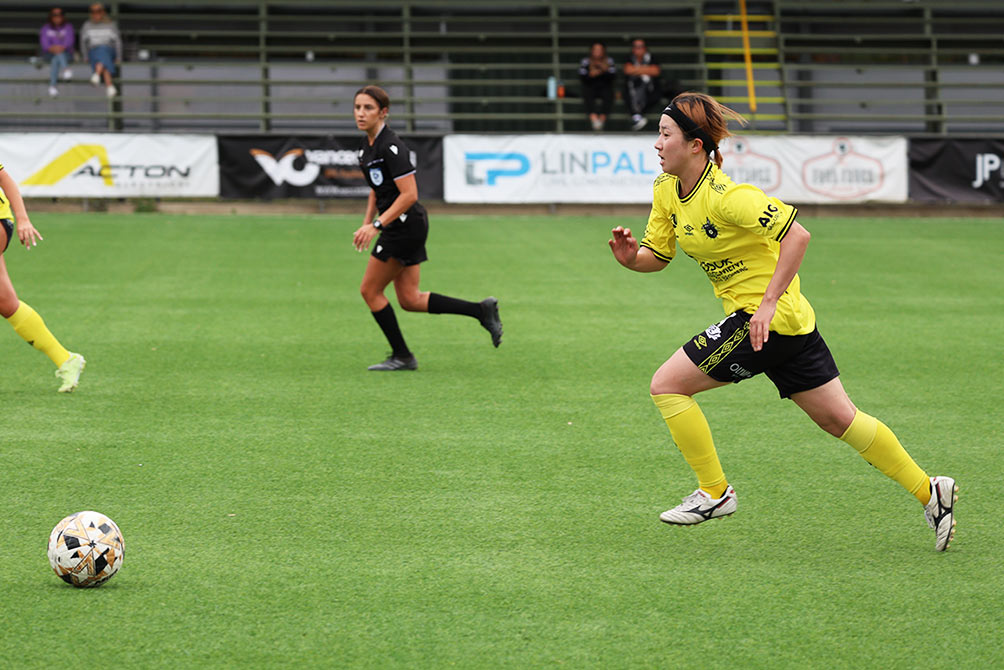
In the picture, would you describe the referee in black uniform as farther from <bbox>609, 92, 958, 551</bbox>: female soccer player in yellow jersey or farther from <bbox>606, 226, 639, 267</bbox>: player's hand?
<bbox>609, 92, 958, 551</bbox>: female soccer player in yellow jersey

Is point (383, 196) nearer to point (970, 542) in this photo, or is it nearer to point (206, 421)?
point (206, 421)

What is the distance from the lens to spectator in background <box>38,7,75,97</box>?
24.0 metres

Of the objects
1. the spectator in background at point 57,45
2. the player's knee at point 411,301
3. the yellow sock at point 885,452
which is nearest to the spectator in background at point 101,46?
the spectator in background at point 57,45

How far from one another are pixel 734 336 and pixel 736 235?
1.32ft

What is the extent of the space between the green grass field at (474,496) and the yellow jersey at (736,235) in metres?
0.99

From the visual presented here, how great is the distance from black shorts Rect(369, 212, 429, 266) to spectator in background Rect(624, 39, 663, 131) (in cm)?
1622

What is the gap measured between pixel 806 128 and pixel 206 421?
22.3m

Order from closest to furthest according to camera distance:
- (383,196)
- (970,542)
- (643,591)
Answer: (643,591), (970,542), (383,196)

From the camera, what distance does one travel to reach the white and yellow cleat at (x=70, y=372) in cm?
755

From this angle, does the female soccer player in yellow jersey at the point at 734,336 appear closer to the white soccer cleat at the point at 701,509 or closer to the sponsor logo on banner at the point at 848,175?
the white soccer cleat at the point at 701,509

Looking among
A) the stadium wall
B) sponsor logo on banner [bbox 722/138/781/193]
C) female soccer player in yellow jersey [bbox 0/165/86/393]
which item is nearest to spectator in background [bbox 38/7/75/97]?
the stadium wall

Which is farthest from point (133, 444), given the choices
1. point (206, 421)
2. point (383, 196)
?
point (383, 196)

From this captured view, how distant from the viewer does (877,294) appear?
12.5 m

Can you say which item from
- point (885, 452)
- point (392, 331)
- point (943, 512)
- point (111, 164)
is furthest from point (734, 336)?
point (111, 164)
